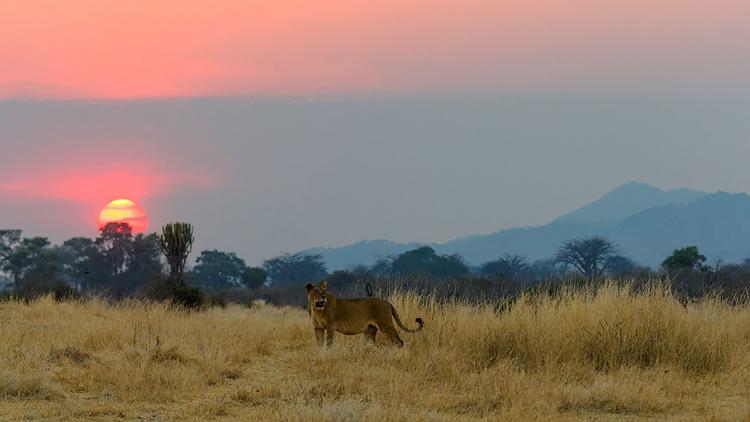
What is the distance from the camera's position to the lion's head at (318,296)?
10.9 metres

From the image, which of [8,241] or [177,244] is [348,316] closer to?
[177,244]

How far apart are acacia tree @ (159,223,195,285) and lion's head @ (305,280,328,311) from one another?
1407 centimetres

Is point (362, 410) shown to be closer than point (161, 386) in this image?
Yes

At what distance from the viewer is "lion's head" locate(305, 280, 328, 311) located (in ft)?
35.9

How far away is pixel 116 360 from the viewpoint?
10.1 metres

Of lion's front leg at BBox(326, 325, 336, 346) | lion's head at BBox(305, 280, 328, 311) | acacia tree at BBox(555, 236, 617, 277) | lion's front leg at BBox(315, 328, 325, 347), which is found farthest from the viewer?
acacia tree at BBox(555, 236, 617, 277)

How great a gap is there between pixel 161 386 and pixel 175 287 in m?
16.5

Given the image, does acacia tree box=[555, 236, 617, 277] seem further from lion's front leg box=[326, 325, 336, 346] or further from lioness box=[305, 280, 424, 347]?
lion's front leg box=[326, 325, 336, 346]

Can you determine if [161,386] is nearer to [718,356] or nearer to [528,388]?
[528,388]

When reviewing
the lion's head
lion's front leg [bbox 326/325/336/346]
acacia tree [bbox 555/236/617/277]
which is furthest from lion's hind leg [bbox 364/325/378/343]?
acacia tree [bbox 555/236/617/277]

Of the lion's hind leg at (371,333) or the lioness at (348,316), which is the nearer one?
the lioness at (348,316)

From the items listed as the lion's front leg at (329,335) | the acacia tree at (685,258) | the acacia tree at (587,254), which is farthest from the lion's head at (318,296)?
the acacia tree at (587,254)

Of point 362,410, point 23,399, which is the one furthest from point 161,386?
point 362,410

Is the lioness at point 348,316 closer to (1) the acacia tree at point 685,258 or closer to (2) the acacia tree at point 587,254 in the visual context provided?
(1) the acacia tree at point 685,258
